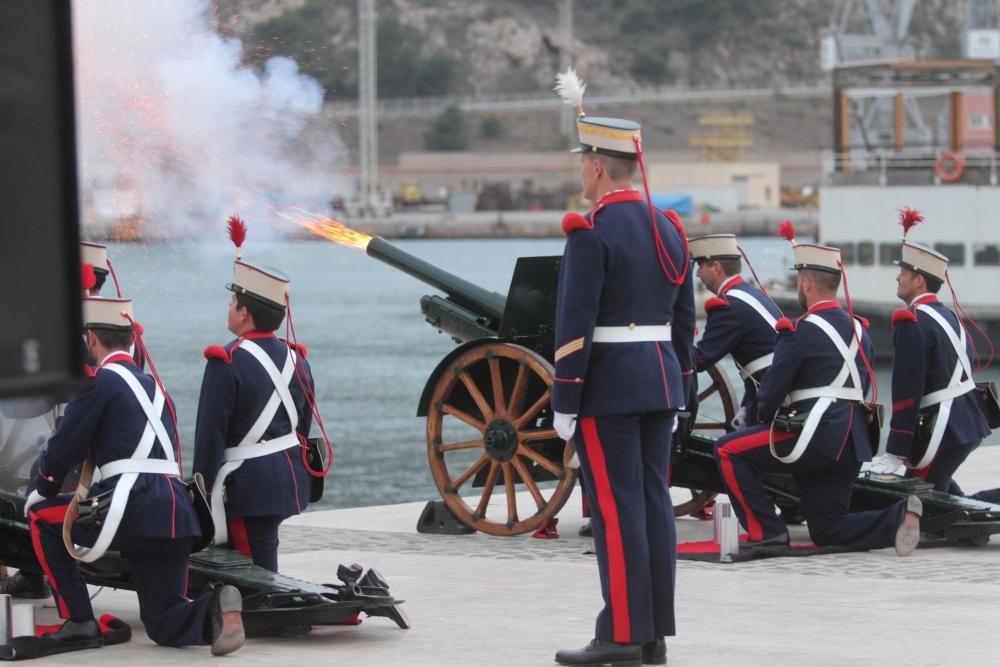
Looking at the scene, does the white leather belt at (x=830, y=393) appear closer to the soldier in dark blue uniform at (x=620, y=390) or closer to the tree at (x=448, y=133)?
the soldier in dark blue uniform at (x=620, y=390)

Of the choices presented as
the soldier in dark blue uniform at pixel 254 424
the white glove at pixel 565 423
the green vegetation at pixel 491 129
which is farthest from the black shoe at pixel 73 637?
the green vegetation at pixel 491 129

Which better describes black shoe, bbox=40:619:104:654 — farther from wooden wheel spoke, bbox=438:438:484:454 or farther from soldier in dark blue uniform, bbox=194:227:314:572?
wooden wheel spoke, bbox=438:438:484:454

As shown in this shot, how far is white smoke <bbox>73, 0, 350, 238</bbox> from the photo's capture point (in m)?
11.1

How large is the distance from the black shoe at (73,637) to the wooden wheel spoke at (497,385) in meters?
3.25

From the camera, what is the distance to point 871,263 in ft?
117

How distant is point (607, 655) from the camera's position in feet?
18.3

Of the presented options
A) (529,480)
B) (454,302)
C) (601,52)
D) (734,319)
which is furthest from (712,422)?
(601,52)

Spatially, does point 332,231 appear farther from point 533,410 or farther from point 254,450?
point 254,450

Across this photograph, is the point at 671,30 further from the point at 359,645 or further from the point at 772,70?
the point at 359,645

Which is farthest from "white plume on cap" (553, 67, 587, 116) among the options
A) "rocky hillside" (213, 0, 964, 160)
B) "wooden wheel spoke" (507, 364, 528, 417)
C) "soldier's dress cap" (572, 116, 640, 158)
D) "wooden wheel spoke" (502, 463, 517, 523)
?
"rocky hillside" (213, 0, 964, 160)

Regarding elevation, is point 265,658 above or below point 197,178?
below

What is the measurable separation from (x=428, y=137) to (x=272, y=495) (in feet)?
405

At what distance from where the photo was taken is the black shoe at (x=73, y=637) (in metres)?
5.97

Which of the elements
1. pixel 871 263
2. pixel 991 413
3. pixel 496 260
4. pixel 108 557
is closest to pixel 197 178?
pixel 991 413
